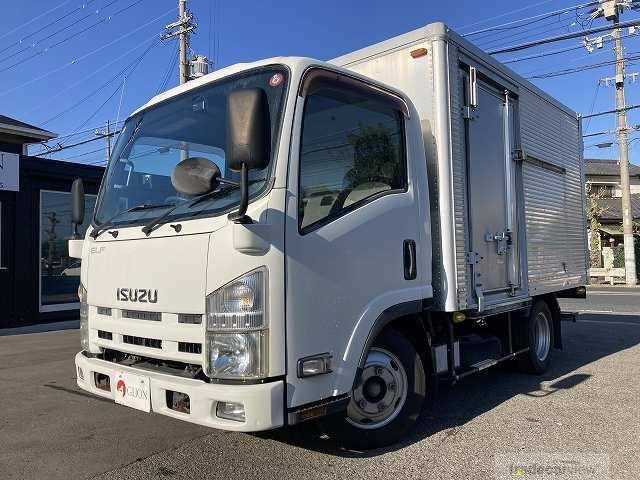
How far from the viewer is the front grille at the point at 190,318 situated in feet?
10.7

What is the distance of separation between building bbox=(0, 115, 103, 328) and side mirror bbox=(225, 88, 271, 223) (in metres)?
10.2

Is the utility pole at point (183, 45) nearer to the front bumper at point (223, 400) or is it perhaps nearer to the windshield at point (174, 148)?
the windshield at point (174, 148)

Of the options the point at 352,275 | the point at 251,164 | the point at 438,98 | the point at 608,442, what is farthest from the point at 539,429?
the point at 251,164

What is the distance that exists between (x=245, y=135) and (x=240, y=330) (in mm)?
1085

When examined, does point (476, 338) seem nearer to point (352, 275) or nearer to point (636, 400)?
point (636, 400)

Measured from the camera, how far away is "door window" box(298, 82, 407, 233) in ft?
11.5

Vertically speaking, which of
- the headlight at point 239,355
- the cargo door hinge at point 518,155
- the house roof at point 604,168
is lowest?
the headlight at point 239,355

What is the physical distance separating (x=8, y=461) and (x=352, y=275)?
2.87 m

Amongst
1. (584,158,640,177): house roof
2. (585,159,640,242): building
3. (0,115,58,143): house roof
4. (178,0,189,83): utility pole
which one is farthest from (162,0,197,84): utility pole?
(584,158,640,177): house roof

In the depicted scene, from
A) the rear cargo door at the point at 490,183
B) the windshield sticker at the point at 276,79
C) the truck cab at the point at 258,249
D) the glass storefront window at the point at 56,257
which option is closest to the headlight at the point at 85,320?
the truck cab at the point at 258,249

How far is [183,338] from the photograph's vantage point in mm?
3330

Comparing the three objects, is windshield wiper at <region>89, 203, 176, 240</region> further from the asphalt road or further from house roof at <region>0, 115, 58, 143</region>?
house roof at <region>0, 115, 58, 143</region>

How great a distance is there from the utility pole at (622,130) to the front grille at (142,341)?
2502 centimetres

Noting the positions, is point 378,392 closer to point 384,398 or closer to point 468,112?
point 384,398
